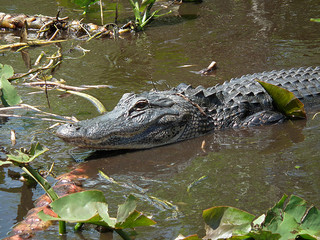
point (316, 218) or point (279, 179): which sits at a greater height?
point (316, 218)

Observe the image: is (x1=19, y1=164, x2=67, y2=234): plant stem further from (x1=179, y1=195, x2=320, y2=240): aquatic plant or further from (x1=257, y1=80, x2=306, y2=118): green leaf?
(x1=257, y1=80, x2=306, y2=118): green leaf

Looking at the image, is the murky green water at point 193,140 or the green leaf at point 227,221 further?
the murky green water at point 193,140

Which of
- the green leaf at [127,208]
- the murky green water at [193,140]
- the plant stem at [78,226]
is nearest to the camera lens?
the green leaf at [127,208]

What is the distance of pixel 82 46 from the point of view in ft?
27.2

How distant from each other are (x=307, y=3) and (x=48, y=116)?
688 centimetres

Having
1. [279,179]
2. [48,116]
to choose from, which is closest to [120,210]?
[279,179]

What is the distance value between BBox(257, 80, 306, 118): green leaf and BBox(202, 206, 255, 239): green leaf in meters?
2.58

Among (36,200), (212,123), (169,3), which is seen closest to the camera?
(36,200)

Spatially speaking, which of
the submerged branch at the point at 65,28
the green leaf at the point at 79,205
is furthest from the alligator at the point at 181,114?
the submerged branch at the point at 65,28

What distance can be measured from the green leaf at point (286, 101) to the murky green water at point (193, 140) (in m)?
0.15

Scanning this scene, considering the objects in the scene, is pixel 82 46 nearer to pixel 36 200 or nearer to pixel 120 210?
pixel 36 200

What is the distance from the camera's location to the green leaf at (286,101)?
16.0 ft

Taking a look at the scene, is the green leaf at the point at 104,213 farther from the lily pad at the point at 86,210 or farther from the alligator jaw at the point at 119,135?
the alligator jaw at the point at 119,135

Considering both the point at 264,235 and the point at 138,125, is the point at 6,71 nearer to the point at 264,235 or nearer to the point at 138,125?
the point at 138,125
